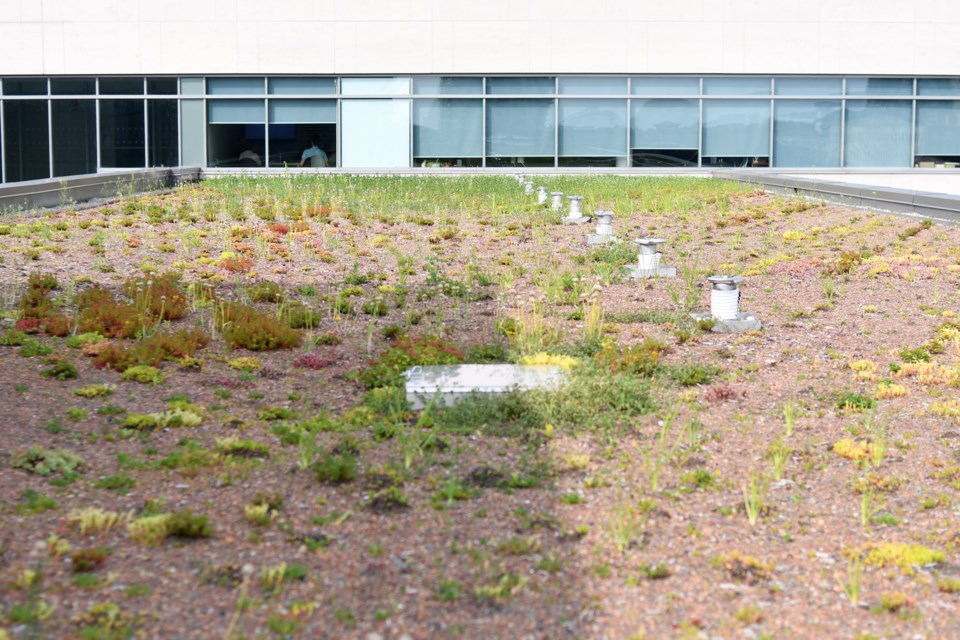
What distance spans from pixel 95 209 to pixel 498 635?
584 inches

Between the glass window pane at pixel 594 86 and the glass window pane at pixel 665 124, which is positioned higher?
the glass window pane at pixel 594 86

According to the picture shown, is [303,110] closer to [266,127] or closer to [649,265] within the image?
[266,127]

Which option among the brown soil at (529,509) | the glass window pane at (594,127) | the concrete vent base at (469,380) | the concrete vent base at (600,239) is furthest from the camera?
the glass window pane at (594,127)

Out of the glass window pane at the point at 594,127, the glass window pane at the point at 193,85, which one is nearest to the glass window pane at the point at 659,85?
the glass window pane at the point at 594,127

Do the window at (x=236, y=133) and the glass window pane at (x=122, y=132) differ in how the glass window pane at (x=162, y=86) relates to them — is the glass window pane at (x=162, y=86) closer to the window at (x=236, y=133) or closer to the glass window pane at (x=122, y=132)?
the glass window pane at (x=122, y=132)

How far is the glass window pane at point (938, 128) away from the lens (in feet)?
96.2

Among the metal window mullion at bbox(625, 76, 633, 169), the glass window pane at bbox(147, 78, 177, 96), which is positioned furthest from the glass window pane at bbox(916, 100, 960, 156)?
the glass window pane at bbox(147, 78, 177, 96)

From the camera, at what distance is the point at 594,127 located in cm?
2917

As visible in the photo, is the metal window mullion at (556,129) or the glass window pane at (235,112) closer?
the metal window mullion at (556,129)

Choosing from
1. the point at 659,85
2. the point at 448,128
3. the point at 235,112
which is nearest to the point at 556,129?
the point at 448,128

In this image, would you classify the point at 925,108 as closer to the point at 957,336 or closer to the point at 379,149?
the point at 379,149

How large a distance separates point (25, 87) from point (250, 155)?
616 centimetres

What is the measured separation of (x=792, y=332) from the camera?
959 cm
